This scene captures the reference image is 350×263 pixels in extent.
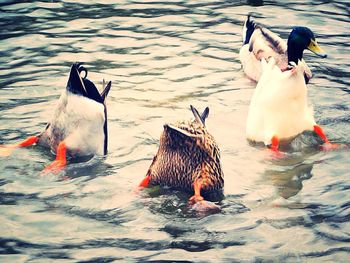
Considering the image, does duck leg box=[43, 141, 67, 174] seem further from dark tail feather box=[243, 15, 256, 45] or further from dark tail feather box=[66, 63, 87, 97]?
dark tail feather box=[243, 15, 256, 45]

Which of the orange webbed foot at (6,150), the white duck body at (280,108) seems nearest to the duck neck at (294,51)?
the white duck body at (280,108)

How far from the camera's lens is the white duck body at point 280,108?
7660mm

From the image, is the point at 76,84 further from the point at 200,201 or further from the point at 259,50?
the point at 259,50

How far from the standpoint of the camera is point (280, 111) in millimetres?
7699

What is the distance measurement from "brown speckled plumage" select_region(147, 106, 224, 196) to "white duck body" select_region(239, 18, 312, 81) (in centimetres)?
305

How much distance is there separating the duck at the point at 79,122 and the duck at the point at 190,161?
0.87 meters

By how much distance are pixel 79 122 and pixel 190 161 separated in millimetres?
1232

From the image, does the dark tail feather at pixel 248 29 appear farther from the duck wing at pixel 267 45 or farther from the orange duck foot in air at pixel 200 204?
the orange duck foot in air at pixel 200 204

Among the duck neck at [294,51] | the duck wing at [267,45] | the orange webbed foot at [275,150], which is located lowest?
the orange webbed foot at [275,150]

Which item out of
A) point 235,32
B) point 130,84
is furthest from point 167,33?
point 130,84

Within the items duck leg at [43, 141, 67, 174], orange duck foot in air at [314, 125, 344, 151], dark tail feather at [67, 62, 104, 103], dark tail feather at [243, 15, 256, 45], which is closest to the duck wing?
dark tail feather at [243, 15, 256, 45]

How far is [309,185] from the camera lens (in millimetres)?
6805

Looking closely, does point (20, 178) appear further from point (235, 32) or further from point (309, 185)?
point (235, 32)

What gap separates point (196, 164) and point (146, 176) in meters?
0.46
